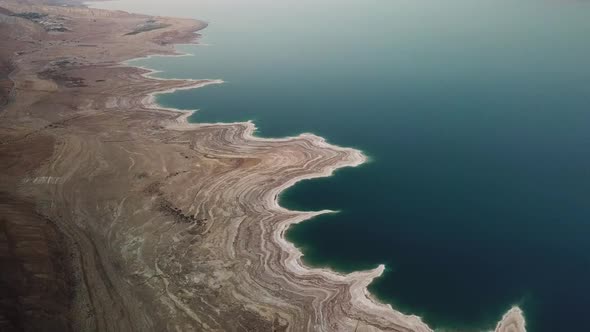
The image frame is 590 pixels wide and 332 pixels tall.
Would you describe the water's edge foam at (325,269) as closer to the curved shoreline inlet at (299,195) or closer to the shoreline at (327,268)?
the shoreline at (327,268)

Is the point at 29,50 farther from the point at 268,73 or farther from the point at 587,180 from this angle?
the point at 587,180

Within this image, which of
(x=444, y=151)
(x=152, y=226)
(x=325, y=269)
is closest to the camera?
(x=325, y=269)

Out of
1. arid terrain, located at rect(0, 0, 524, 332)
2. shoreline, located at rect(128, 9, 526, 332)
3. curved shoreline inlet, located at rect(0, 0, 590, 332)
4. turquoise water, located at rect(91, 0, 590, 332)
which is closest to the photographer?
shoreline, located at rect(128, 9, 526, 332)

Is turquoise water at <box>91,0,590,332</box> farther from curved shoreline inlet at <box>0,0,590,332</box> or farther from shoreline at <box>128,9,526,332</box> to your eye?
shoreline at <box>128,9,526,332</box>

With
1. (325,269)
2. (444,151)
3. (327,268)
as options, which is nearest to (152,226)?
(325,269)

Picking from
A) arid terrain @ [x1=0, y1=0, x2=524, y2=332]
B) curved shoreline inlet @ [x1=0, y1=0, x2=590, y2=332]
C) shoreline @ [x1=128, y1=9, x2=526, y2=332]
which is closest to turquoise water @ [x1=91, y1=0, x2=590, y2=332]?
curved shoreline inlet @ [x1=0, y1=0, x2=590, y2=332]

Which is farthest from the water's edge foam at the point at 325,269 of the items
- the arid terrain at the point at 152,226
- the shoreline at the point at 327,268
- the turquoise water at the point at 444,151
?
the turquoise water at the point at 444,151

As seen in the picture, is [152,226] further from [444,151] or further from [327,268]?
[444,151]
